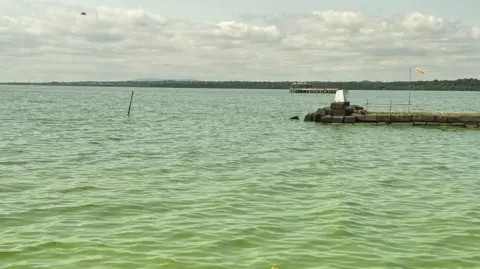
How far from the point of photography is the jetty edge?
4366 centimetres

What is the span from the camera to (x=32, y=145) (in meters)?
27.1

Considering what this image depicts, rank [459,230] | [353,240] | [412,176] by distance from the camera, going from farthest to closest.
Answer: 1. [412,176]
2. [459,230]
3. [353,240]

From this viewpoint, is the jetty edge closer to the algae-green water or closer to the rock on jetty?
the rock on jetty

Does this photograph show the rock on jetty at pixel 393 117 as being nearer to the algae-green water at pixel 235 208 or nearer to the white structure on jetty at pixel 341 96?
the white structure on jetty at pixel 341 96

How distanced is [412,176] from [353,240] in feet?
29.6

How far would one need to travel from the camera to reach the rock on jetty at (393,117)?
4366 centimetres

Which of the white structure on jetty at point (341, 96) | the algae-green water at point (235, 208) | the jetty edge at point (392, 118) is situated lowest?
the algae-green water at point (235, 208)

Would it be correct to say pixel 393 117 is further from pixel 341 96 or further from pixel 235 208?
pixel 235 208

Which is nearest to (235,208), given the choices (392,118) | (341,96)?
(392,118)

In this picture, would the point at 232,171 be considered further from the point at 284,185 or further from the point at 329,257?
the point at 329,257

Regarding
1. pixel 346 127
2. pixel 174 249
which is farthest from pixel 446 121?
pixel 174 249

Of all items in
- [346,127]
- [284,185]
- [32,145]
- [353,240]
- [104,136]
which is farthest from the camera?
[346,127]

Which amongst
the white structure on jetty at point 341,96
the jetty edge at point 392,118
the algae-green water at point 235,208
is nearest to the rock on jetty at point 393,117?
the jetty edge at point 392,118

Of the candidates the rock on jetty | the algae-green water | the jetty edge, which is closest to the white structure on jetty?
the jetty edge
